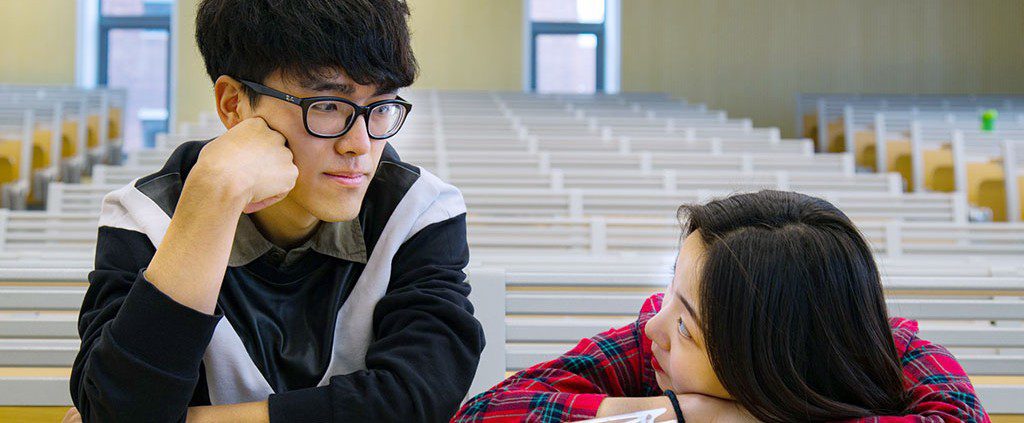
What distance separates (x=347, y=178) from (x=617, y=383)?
1.15ft

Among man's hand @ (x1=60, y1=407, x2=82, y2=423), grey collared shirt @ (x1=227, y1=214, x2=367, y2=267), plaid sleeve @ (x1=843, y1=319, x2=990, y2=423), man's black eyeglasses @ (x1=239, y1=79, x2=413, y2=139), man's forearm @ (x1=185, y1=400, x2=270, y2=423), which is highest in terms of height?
man's black eyeglasses @ (x1=239, y1=79, x2=413, y2=139)

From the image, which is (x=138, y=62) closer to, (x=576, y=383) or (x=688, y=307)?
(x=576, y=383)

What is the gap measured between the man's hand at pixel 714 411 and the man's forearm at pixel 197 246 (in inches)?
17.4

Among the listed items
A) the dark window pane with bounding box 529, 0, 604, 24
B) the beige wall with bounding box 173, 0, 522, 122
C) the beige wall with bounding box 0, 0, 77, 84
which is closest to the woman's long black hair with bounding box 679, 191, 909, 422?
the beige wall with bounding box 173, 0, 522, 122

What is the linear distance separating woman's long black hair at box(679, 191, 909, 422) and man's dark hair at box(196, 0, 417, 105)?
0.40 meters

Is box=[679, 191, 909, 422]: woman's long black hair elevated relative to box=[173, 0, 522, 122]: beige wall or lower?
lower

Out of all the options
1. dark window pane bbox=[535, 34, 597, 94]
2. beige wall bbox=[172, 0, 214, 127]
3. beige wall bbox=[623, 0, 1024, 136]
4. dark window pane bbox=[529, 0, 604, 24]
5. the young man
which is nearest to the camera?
the young man

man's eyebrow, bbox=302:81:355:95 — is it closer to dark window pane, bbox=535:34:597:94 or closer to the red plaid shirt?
the red plaid shirt

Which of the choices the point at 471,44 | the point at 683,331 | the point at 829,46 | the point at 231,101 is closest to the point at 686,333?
the point at 683,331

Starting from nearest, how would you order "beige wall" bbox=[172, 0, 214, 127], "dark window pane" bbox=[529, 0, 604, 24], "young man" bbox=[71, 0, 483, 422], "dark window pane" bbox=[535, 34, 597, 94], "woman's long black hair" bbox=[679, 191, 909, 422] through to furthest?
"woman's long black hair" bbox=[679, 191, 909, 422]
"young man" bbox=[71, 0, 483, 422]
"beige wall" bbox=[172, 0, 214, 127]
"dark window pane" bbox=[529, 0, 604, 24]
"dark window pane" bbox=[535, 34, 597, 94]

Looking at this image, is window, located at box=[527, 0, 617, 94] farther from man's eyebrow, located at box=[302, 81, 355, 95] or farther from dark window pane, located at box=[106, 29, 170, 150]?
man's eyebrow, located at box=[302, 81, 355, 95]

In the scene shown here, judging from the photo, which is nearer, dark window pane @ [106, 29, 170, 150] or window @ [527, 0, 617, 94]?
dark window pane @ [106, 29, 170, 150]

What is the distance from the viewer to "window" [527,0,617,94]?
441 inches

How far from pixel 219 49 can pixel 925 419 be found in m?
0.77
